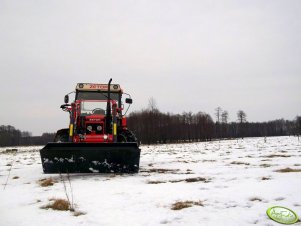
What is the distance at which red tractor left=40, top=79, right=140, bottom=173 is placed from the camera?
8016 mm

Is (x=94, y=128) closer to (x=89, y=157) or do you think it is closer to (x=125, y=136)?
(x=125, y=136)

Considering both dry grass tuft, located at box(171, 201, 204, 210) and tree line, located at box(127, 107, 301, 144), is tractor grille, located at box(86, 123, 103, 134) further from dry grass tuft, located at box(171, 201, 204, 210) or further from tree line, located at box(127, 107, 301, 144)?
tree line, located at box(127, 107, 301, 144)

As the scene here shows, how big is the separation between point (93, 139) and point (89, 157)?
6.16ft

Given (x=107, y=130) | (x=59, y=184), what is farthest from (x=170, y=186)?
(x=107, y=130)

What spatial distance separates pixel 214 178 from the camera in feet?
23.9

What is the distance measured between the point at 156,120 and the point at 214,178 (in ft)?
211

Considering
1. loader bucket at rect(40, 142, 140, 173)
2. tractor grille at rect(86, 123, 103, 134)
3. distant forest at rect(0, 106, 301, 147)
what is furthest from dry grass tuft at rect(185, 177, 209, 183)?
distant forest at rect(0, 106, 301, 147)

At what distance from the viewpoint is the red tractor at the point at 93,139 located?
8.02 metres

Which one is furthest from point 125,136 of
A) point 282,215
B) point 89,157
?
point 282,215

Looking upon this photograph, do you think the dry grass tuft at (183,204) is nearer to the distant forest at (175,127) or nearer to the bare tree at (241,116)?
the distant forest at (175,127)

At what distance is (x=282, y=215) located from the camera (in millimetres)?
3969

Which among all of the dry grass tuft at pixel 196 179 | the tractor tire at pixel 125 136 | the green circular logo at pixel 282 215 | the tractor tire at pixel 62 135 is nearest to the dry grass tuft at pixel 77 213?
the green circular logo at pixel 282 215

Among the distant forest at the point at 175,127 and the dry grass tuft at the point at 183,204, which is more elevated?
the distant forest at the point at 175,127

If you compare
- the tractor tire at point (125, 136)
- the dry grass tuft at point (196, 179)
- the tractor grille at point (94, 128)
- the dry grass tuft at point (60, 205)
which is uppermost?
the tractor grille at point (94, 128)
